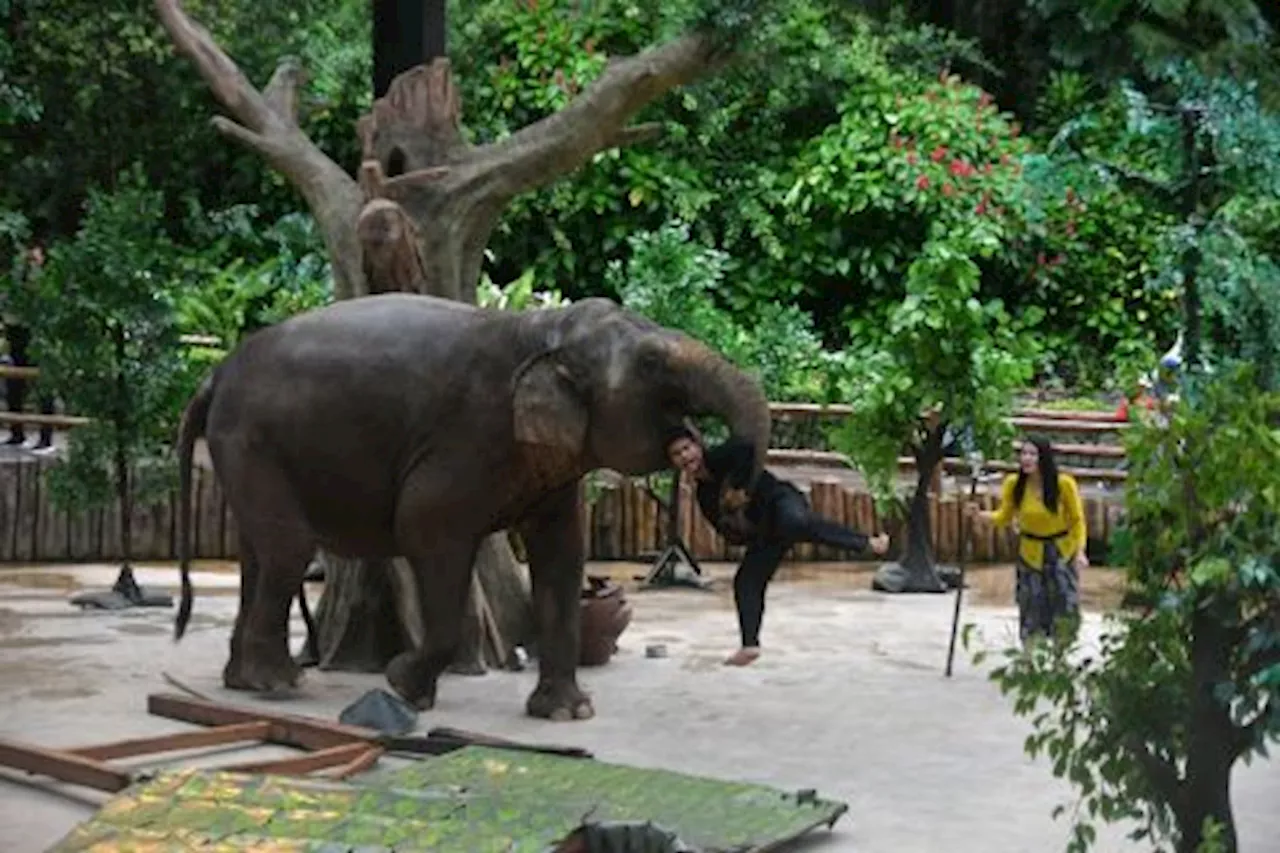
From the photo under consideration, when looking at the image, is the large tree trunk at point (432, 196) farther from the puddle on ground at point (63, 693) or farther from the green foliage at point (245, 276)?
the green foliage at point (245, 276)

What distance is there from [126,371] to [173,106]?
7018 mm

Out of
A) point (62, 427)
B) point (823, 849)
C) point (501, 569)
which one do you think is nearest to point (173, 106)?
point (62, 427)

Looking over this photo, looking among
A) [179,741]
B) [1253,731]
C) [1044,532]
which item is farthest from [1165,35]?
[1044,532]

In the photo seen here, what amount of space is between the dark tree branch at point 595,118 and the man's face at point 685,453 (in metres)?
2.11

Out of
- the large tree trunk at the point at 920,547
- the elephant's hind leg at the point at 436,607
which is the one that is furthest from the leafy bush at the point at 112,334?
A: the large tree trunk at the point at 920,547

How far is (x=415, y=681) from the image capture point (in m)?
8.32

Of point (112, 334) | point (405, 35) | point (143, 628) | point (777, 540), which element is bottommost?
point (143, 628)

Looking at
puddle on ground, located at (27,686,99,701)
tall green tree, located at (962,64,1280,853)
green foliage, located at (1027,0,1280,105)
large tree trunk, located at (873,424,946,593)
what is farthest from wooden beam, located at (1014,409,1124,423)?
green foliage, located at (1027,0,1280,105)

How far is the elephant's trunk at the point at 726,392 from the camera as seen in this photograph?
7883mm

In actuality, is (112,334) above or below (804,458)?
above

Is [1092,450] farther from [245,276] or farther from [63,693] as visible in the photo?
[63,693]

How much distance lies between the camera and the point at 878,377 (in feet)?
42.8

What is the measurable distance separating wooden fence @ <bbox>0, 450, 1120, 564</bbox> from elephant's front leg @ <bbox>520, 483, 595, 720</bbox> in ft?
18.5

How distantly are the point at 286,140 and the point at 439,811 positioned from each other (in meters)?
5.24
